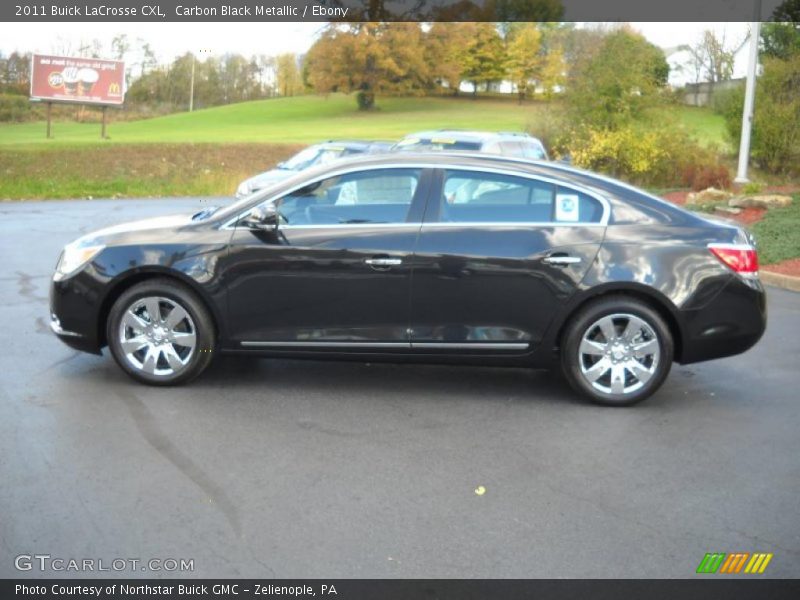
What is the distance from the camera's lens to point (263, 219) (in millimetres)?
6629

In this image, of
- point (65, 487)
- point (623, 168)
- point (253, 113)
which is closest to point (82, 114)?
point (253, 113)

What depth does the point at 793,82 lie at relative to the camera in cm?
2117

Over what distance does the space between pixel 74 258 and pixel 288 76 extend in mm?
83334

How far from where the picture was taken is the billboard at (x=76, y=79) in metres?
41.8

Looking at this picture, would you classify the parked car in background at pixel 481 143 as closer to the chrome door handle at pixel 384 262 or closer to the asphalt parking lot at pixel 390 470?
the asphalt parking lot at pixel 390 470

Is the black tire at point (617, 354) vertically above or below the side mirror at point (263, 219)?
below

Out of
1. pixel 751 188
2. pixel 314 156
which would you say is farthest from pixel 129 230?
pixel 314 156

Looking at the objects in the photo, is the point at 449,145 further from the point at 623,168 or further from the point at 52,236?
the point at 623,168

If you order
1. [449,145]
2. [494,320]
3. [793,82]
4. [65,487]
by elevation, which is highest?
[793,82]

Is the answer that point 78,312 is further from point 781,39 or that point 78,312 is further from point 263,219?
point 781,39

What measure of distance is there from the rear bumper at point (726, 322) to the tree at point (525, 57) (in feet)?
208

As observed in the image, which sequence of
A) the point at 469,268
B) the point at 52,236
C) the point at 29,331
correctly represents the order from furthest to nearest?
the point at 52,236
the point at 29,331
the point at 469,268

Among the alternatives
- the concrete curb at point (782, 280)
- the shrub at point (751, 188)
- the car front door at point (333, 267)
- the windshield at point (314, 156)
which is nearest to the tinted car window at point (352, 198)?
the car front door at point (333, 267)

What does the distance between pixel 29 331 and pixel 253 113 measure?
6665 centimetres
